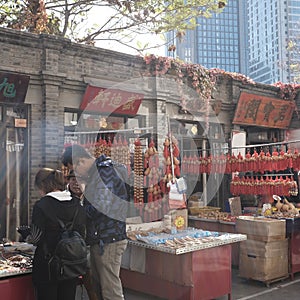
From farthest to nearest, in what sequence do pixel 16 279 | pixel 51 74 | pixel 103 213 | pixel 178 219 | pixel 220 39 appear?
pixel 220 39
pixel 51 74
pixel 178 219
pixel 103 213
pixel 16 279

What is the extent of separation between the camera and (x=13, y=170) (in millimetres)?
8516

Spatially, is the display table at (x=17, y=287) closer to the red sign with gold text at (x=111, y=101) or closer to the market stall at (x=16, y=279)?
the market stall at (x=16, y=279)

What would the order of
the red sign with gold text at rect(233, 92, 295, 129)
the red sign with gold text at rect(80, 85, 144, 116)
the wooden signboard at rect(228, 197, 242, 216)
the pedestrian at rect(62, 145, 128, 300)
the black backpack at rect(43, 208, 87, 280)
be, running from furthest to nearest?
the red sign with gold text at rect(233, 92, 295, 129)
the wooden signboard at rect(228, 197, 242, 216)
the red sign with gold text at rect(80, 85, 144, 116)
the pedestrian at rect(62, 145, 128, 300)
the black backpack at rect(43, 208, 87, 280)

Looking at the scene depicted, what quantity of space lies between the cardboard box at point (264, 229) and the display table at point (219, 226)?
0.93 m

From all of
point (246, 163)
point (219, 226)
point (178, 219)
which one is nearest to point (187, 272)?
point (178, 219)

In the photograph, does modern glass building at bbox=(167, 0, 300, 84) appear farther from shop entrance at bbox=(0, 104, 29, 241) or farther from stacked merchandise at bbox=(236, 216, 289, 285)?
shop entrance at bbox=(0, 104, 29, 241)

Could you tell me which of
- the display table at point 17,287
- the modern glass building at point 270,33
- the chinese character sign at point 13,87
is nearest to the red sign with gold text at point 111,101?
the chinese character sign at point 13,87

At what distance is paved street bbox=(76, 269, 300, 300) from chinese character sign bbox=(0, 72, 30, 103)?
4111 mm

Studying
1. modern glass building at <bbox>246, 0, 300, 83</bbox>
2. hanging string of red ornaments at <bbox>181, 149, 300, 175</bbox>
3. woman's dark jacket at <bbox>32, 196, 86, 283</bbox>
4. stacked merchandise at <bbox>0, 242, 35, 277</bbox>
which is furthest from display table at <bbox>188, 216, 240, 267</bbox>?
modern glass building at <bbox>246, 0, 300, 83</bbox>

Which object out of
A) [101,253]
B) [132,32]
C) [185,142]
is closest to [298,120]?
[185,142]

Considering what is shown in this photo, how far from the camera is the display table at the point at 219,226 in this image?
27.0ft

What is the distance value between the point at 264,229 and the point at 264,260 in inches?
20.1

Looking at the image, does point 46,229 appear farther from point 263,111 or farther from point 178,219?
point 263,111

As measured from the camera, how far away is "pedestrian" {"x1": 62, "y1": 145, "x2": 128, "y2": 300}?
4691 millimetres
